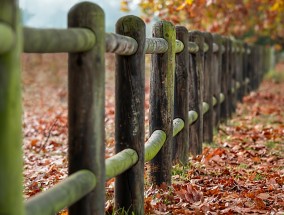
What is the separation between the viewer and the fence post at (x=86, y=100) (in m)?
2.90

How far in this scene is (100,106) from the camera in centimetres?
300

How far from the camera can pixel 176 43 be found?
5.25 metres

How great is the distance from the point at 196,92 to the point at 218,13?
12151 mm

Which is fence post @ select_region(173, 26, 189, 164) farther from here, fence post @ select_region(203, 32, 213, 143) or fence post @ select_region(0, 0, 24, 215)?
fence post @ select_region(0, 0, 24, 215)

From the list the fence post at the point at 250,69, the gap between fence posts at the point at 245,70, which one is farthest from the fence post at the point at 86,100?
the fence post at the point at 250,69

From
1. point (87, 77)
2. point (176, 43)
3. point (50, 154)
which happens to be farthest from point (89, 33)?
point (50, 154)

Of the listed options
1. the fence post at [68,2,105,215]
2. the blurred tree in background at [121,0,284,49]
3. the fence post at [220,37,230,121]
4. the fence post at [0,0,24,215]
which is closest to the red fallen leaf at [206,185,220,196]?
the fence post at [68,2,105,215]

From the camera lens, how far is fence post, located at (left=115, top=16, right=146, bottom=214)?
3713 mm

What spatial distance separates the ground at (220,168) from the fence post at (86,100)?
1009 millimetres

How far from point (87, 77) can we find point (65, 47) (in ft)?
1.00

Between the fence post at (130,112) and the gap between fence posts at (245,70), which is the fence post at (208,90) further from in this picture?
the gap between fence posts at (245,70)

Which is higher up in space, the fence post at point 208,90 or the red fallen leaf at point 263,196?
the fence post at point 208,90

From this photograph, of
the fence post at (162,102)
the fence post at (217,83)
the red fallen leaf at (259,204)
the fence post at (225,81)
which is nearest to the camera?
the red fallen leaf at (259,204)

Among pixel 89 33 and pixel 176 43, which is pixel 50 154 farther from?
pixel 89 33
